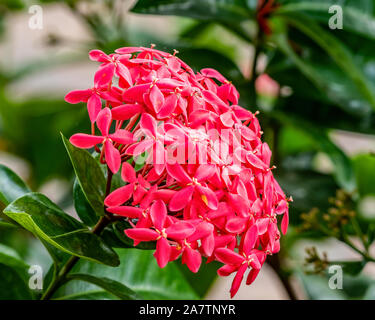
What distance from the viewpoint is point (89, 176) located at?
0.50 metres

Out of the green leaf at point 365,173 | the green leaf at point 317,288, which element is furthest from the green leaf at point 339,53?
the green leaf at point 317,288

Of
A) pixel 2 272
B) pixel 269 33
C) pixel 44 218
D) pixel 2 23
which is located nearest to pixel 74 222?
pixel 44 218

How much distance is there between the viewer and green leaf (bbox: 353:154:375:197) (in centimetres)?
92

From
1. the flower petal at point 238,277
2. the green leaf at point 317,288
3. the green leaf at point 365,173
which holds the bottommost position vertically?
the green leaf at point 317,288

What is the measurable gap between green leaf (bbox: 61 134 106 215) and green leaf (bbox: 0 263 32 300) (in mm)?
171

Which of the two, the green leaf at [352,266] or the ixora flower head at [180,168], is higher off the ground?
the ixora flower head at [180,168]

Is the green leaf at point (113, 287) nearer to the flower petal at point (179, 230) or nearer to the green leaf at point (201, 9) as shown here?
the flower petal at point (179, 230)

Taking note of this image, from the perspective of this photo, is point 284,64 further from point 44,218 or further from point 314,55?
point 44,218

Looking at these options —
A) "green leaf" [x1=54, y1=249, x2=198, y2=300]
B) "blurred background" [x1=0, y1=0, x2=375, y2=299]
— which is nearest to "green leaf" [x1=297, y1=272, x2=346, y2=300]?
"blurred background" [x1=0, y1=0, x2=375, y2=299]

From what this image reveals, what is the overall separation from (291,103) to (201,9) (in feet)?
0.93

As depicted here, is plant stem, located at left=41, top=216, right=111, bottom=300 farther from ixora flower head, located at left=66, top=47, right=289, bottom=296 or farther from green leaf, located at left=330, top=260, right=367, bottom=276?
green leaf, located at left=330, top=260, right=367, bottom=276

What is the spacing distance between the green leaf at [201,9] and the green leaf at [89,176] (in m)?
0.22

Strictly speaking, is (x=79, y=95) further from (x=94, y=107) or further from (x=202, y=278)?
(x=202, y=278)

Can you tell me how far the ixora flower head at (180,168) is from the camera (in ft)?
1.39
